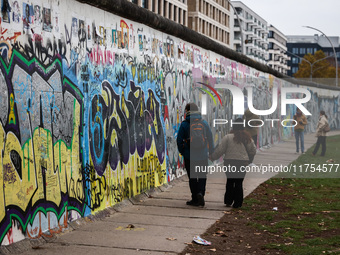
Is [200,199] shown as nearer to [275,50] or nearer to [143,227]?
[143,227]

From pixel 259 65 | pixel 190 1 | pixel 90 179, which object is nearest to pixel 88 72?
pixel 90 179

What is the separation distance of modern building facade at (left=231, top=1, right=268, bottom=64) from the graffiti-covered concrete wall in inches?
4373

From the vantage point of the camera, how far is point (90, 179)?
894 cm

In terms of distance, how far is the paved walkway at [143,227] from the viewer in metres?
7.34

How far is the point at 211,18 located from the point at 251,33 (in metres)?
37.3

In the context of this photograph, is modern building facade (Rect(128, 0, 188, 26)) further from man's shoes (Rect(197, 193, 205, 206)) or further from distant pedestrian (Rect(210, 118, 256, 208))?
man's shoes (Rect(197, 193, 205, 206))

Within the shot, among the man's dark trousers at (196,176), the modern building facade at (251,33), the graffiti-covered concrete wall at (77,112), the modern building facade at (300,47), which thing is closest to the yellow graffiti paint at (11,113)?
the graffiti-covered concrete wall at (77,112)

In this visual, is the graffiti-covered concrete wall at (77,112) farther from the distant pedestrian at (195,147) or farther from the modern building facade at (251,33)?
the modern building facade at (251,33)

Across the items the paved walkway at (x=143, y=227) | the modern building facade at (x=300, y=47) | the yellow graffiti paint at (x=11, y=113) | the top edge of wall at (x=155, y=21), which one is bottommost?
the paved walkway at (x=143, y=227)

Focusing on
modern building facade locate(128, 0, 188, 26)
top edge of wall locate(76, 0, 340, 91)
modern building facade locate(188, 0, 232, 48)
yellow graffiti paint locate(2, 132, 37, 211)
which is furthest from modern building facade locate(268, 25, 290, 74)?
yellow graffiti paint locate(2, 132, 37, 211)

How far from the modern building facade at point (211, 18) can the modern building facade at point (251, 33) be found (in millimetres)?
9084

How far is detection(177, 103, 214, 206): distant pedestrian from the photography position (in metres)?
10.7

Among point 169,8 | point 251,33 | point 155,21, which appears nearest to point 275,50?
point 251,33

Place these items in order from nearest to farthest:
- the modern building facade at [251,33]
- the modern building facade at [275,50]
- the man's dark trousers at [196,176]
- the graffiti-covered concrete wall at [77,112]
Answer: the graffiti-covered concrete wall at [77,112]
the man's dark trousers at [196,176]
the modern building facade at [251,33]
the modern building facade at [275,50]
